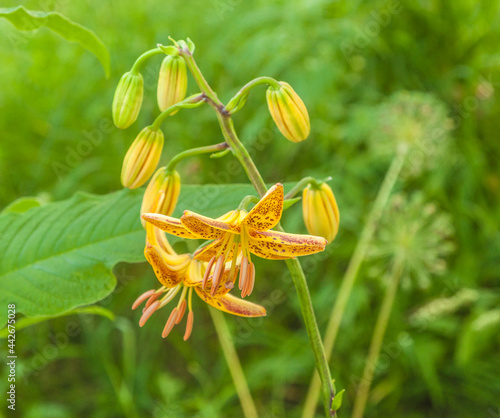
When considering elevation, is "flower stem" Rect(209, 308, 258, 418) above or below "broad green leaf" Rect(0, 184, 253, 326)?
below

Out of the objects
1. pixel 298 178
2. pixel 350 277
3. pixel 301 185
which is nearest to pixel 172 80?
pixel 301 185

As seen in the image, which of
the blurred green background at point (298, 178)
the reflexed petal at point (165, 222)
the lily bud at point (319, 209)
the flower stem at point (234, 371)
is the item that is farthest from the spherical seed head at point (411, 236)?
the reflexed petal at point (165, 222)

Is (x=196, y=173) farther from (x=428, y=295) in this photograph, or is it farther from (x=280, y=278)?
(x=428, y=295)

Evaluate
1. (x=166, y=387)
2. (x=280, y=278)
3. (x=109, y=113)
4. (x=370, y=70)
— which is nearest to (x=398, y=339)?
(x=280, y=278)

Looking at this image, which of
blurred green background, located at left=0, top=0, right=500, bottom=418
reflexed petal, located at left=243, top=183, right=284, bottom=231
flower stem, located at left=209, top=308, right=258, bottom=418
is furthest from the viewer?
blurred green background, located at left=0, top=0, right=500, bottom=418

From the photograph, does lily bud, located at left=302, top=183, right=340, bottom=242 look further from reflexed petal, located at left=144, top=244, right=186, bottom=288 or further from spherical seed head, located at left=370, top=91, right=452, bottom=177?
spherical seed head, located at left=370, top=91, right=452, bottom=177

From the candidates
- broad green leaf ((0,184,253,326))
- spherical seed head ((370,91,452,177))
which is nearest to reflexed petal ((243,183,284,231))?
broad green leaf ((0,184,253,326))
